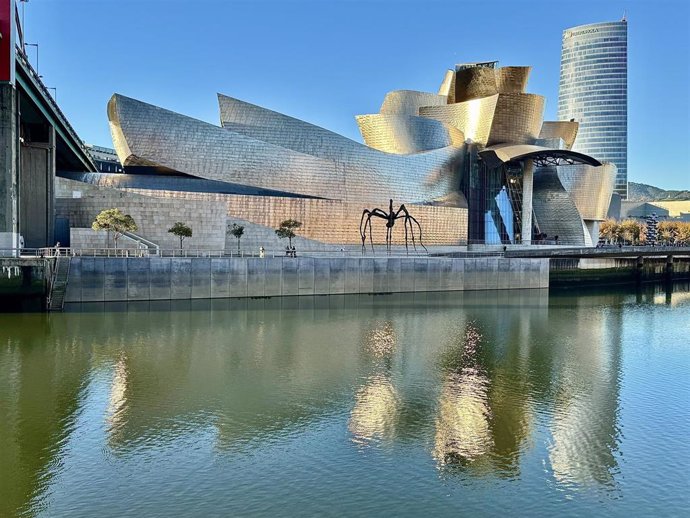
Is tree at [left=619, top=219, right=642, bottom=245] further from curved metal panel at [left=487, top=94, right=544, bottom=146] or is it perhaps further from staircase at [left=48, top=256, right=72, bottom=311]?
staircase at [left=48, top=256, right=72, bottom=311]

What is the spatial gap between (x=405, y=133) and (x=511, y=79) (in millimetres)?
11401

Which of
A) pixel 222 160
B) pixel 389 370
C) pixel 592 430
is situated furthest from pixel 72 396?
pixel 222 160

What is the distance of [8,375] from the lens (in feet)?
54.2

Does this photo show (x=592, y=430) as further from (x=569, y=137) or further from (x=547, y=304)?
(x=569, y=137)

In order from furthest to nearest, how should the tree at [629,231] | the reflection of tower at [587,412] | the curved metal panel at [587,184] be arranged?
1. the tree at [629,231]
2. the curved metal panel at [587,184]
3. the reflection of tower at [587,412]

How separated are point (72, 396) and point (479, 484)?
30.3 ft

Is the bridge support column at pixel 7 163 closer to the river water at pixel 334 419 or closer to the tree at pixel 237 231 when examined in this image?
the river water at pixel 334 419

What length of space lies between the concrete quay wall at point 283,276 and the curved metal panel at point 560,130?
93.3 ft

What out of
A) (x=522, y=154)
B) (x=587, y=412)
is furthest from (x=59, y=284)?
(x=522, y=154)

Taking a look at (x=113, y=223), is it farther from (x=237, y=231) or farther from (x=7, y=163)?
(x=237, y=231)

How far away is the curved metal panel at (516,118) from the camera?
5647cm

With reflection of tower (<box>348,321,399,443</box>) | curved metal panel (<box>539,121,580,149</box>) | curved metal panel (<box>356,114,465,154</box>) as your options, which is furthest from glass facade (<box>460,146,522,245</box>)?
reflection of tower (<box>348,321,399,443</box>)

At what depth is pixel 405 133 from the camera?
182 ft

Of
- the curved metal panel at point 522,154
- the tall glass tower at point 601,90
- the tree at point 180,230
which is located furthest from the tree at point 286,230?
the tall glass tower at point 601,90
